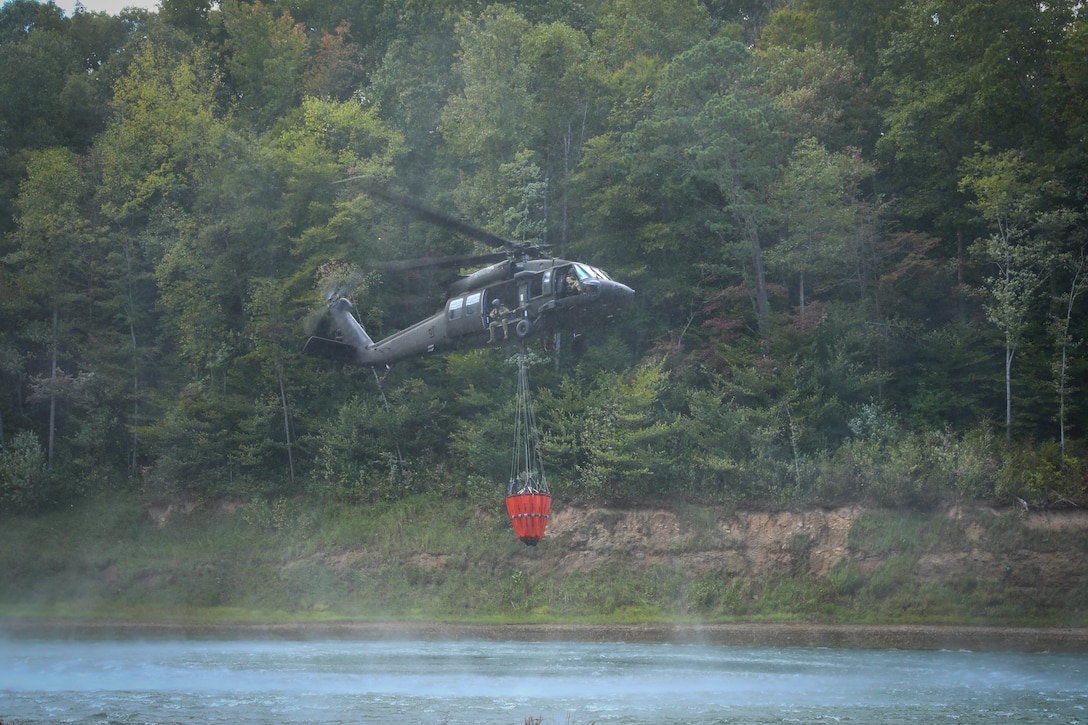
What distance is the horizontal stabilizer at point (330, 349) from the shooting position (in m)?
29.2

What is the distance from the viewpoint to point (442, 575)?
3659cm

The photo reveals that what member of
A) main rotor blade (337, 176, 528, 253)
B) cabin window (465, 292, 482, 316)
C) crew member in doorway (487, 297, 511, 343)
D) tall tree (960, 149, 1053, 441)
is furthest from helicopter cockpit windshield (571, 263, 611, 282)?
tall tree (960, 149, 1053, 441)

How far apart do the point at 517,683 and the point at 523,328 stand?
8.92 meters

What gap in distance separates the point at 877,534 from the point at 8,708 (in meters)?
23.9

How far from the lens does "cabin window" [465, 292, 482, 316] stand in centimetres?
2525

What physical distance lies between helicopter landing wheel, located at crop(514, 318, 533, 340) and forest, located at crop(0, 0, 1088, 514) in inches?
457

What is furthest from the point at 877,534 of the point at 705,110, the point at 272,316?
the point at 272,316

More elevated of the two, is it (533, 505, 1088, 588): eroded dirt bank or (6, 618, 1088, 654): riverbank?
(533, 505, 1088, 588): eroded dirt bank

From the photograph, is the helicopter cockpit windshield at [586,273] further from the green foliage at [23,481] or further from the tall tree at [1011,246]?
the green foliage at [23,481]

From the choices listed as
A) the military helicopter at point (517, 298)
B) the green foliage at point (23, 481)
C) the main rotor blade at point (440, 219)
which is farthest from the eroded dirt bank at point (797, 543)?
the green foliage at point (23, 481)

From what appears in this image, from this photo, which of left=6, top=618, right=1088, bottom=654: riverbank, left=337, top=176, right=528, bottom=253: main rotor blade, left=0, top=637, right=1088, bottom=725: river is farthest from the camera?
left=6, top=618, right=1088, bottom=654: riverbank

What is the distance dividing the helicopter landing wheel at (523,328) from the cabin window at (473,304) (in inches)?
48.6

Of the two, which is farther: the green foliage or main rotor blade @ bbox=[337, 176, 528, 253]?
the green foliage

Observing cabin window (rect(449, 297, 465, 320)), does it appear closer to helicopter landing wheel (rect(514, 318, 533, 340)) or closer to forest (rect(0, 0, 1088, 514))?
helicopter landing wheel (rect(514, 318, 533, 340))
